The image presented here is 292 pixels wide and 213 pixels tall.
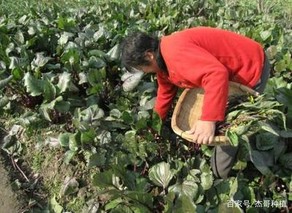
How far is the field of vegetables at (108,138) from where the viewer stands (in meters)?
2.93

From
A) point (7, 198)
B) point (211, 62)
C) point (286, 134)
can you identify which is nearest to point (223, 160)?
point (286, 134)

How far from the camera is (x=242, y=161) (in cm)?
319

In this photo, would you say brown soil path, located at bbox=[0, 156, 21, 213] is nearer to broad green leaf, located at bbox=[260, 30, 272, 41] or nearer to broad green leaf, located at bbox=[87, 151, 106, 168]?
broad green leaf, located at bbox=[87, 151, 106, 168]

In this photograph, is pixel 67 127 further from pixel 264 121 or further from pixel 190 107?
pixel 264 121

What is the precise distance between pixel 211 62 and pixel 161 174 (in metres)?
0.94

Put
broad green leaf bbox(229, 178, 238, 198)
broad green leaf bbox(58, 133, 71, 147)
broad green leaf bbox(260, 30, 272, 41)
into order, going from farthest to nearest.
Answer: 1. broad green leaf bbox(260, 30, 272, 41)
2. broad green leaf bbox(58, 133, 71, 147)
3. broad green leaf bbox(229, 178, 238, 198)

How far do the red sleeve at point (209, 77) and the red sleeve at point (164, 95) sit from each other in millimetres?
573

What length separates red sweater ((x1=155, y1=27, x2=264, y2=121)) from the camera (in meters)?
2.45

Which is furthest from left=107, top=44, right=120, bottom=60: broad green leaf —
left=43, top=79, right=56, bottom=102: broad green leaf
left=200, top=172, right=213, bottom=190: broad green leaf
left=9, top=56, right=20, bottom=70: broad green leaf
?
left=200, top=172, right=213, bottom=190: broad green leaf

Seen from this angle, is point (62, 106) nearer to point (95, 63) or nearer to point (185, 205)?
point (95, 63)

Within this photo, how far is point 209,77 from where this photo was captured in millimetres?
2438

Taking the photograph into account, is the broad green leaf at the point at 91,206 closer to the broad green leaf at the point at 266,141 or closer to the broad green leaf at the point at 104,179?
the broad green leaf at the point at 104,179

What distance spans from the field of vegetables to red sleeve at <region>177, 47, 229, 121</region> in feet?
0.91

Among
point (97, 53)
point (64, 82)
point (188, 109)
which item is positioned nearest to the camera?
point (188, 109)
